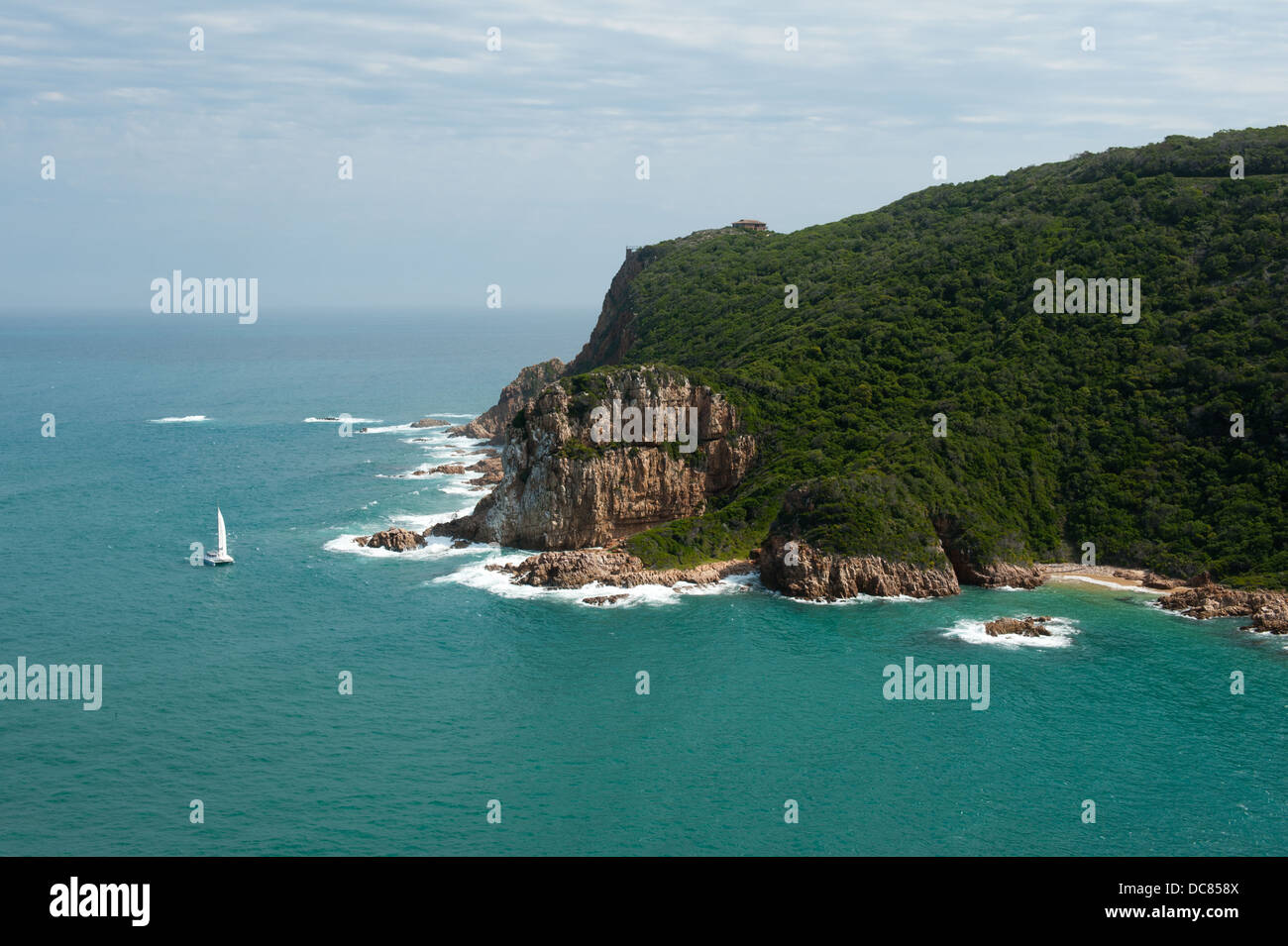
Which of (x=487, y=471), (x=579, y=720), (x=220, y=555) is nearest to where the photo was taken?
(x=579, y=720)

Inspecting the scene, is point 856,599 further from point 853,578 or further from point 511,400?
point 511,400

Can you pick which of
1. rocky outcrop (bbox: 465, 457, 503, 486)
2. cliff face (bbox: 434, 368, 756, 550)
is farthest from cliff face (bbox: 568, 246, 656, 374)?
cliff face (bbox: 434, 368, 756, 550)

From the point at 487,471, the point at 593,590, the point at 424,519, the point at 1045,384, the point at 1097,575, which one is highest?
the point at 1045,384

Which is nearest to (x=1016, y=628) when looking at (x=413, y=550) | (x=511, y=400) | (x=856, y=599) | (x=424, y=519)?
(x=856, y=599)

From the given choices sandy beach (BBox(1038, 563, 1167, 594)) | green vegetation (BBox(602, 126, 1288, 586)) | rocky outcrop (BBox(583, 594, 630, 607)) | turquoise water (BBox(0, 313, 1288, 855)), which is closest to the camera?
turquoise water (BBox(0, 313, 1288, 855))

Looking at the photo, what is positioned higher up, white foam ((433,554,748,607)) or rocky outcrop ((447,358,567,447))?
rocky outcrop ((447,358,567,447))

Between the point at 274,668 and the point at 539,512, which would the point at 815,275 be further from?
the point at 274,668

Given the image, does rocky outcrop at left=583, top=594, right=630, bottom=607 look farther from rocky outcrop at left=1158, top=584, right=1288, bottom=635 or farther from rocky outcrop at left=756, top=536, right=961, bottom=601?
rocky outcrop at left=1158, top=584, right=1288, bottom=635
